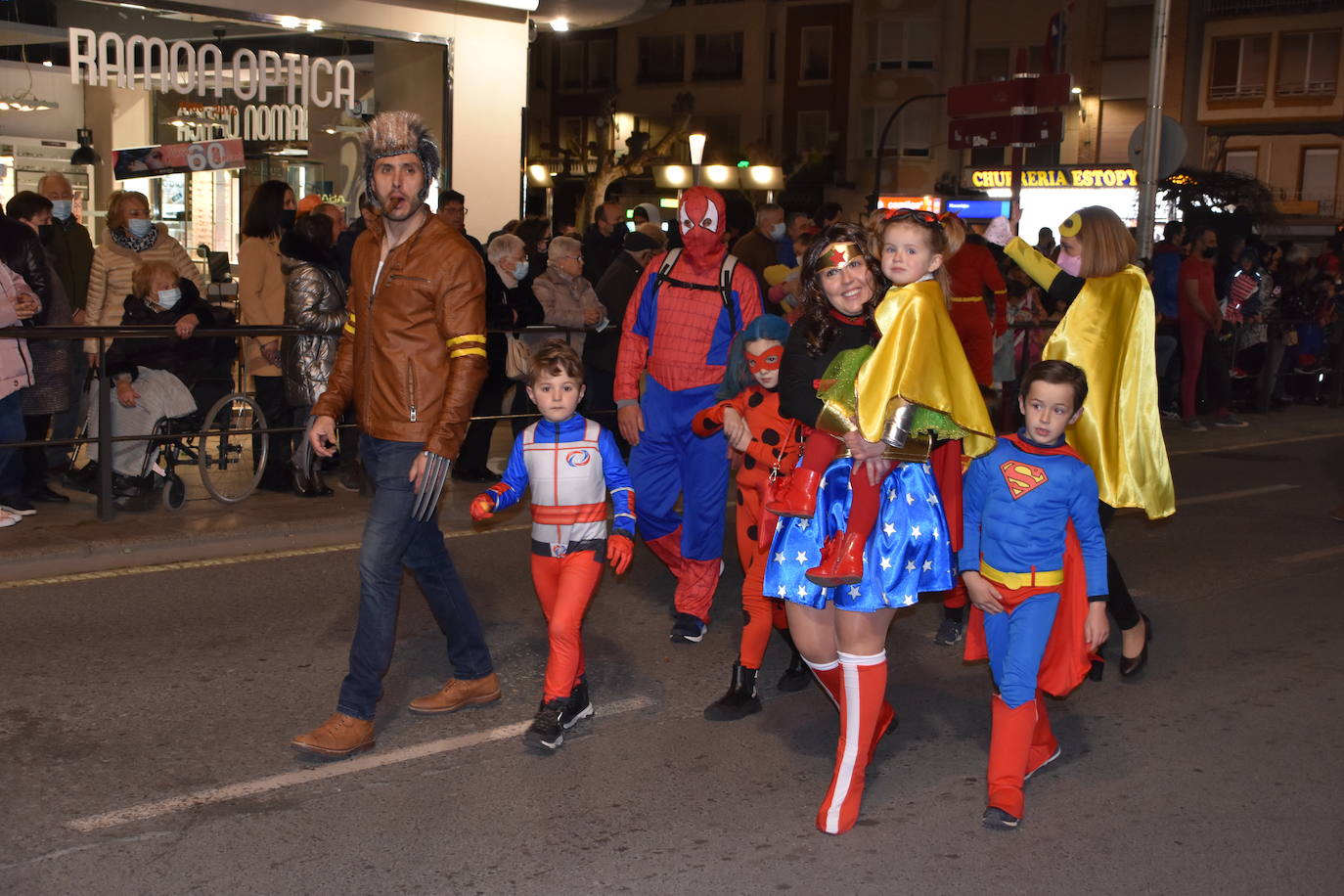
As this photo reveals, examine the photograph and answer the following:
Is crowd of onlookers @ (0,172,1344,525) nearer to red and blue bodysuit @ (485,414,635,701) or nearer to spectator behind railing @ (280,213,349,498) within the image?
spectator behind railing @ (280,213,349,498)

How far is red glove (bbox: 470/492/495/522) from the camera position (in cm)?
488

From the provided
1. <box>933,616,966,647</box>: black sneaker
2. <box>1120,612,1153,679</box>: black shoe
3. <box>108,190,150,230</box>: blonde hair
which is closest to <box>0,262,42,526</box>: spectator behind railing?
<box>108,190,150,230</box>: blonde hair

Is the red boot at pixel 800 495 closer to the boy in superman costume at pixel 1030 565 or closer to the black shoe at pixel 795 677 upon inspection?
the boy in superman costume at pixel 1030 565

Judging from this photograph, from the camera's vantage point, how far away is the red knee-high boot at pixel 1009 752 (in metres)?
4.50

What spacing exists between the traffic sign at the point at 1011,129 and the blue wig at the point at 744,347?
7328mm

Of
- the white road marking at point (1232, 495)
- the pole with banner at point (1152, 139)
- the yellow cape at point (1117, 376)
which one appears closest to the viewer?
the yellow cape at point (1117, 376)

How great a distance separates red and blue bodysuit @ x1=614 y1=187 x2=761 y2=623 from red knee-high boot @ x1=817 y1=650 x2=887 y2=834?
2.05 m

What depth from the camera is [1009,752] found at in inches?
179

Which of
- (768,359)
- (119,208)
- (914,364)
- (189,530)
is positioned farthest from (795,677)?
(119,208)

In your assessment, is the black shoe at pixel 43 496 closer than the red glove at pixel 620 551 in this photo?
No

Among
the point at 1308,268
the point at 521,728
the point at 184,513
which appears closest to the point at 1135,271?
the point at 521,728

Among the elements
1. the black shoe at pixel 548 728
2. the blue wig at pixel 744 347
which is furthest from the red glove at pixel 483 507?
the blue wig at pixel 744 347

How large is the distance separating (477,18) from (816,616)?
34.5 ft

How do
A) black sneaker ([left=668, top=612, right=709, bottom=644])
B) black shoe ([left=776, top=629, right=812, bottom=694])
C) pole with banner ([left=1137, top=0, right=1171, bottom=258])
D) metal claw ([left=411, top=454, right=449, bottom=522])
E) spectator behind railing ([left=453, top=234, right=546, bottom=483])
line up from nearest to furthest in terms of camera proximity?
1. metal claw ([left=411, top=454, right=449, bottom=522])
2. black shoe ([left=776, top=629, right=812, bottom=694])
3. black sneaker ([left=668, top=612, right=709, bottom=644])
4. spectator behind railing ([left=453, top=234, right=546, bottom=483])
5. pole with banner ([left=1137, top=0, right=1171, bottom=258])
